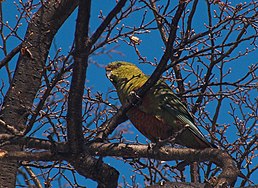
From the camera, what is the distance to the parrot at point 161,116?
500cm

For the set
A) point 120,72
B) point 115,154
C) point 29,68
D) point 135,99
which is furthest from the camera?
point 120,72

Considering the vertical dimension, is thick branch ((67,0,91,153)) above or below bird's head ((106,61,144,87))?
below

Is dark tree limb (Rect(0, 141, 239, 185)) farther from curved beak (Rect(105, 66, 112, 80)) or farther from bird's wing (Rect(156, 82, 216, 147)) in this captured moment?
curved beak (Rect(105, 66, 112, 80))

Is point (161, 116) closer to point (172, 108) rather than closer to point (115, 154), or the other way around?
point (172, 108)

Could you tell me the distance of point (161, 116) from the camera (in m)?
5.16

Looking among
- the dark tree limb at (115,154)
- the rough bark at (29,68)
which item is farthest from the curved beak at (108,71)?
the dark tree limb at (115,154)

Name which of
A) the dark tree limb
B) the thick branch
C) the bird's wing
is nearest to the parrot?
the bird's wing

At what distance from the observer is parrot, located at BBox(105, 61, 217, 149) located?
16.4 feet

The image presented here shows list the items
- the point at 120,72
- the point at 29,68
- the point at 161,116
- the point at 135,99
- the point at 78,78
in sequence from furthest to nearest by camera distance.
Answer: the point at 120,72
the point at 29,68
the point at 161,116
the point at 135,99
the point at 78,78

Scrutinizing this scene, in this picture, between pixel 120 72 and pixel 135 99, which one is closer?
pixel 135 99

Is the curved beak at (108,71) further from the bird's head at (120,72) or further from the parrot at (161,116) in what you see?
the parrot at (161,116)

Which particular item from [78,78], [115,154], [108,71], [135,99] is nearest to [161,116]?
[135,99]

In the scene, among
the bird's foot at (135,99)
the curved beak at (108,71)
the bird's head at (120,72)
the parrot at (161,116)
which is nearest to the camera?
the bird's foot at (135,99)

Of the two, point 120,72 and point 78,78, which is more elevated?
point 120,72
